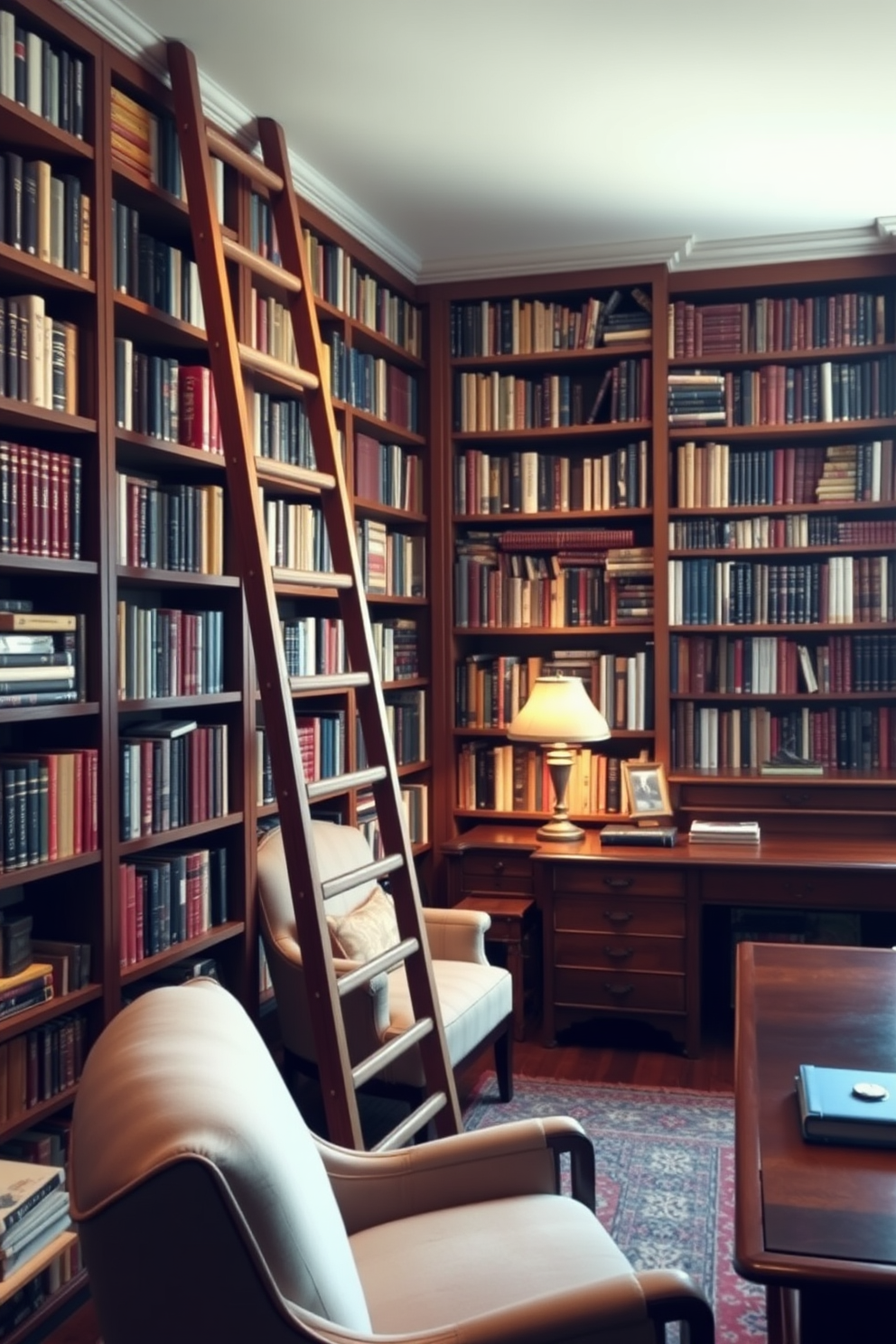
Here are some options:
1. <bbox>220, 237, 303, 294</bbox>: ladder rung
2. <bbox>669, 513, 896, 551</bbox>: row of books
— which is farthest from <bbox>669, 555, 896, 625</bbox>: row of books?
<bbox>220, 237, 303, 294</bbox>: ladder rung

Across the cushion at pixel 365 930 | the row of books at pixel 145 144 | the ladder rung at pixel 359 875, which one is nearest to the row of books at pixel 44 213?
the row of books at pixel 145 144

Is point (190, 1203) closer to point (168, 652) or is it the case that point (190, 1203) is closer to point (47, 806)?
point (47, 806)

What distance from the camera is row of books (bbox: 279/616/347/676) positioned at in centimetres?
348

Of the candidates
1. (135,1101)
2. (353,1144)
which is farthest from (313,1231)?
(353,1144)

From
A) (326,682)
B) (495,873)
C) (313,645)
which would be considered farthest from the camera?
(495,873)

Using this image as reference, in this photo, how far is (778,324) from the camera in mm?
4320

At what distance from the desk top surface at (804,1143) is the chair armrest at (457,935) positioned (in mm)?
1170

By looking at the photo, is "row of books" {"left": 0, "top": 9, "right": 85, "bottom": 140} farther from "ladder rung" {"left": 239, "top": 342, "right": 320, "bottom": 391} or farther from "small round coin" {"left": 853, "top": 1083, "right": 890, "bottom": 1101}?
"small round coin" {"left": 853, "top": 1083, "right": 890, "bottom": 1101}

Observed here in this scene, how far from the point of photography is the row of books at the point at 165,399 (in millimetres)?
2674

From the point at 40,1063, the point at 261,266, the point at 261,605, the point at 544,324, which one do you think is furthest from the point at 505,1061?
the point at 544,324

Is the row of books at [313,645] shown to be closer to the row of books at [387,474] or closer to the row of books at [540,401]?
the row of books at [387,474]

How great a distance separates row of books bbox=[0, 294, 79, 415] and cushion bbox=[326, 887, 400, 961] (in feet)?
4.59

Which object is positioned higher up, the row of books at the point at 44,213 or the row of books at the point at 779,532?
the row of books at the point at 44,213

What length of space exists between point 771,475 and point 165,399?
7.81 ft
